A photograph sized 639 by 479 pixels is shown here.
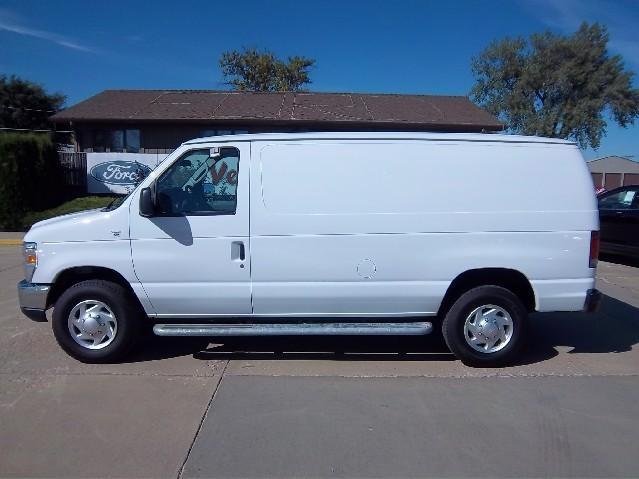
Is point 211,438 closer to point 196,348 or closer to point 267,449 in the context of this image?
point 267,449

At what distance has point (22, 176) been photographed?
1545 centimetres

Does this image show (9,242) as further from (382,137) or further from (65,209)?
(382,137)

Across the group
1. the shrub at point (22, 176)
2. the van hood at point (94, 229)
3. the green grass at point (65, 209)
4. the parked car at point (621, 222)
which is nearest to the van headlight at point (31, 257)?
the van hood at point (94, 229)

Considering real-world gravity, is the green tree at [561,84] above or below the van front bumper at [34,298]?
above

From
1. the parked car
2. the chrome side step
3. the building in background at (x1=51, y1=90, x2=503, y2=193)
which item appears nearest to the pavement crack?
the chrome side step

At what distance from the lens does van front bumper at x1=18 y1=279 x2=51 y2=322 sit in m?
4.81

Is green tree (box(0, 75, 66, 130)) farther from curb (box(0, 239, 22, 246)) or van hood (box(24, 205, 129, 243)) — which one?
van hood (box(24, 205, 129, 243))

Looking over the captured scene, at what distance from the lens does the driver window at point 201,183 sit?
4.80m

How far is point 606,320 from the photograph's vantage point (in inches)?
262

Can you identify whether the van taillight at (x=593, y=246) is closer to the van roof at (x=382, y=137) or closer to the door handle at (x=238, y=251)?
the van roof at (x=382, y=137)

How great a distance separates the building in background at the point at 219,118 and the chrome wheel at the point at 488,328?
621 inches

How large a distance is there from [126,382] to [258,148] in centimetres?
234

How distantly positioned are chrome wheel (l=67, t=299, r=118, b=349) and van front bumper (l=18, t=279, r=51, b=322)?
0.27m

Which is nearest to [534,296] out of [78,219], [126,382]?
[126,382]
